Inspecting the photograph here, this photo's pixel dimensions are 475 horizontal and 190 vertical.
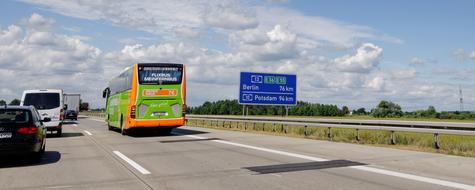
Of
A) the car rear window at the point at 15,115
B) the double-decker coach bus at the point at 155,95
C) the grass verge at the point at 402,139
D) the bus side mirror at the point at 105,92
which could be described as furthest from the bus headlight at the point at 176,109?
the bus side mirror at the point at 105,92

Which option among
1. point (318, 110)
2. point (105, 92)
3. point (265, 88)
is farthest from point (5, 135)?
point (318, 110)

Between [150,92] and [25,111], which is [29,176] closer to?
[25,111]

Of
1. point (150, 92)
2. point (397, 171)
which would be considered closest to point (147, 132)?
point (150, 92)

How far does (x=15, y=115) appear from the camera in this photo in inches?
468

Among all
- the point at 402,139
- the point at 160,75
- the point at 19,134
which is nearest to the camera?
the point at 19,134

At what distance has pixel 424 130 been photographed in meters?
14.6

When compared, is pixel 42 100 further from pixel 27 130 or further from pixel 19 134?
pixel 19 134

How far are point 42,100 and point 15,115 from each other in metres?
11.6

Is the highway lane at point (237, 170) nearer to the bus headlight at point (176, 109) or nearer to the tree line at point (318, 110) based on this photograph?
the bus headlight at point (176, 109)

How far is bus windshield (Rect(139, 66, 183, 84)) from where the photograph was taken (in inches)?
852

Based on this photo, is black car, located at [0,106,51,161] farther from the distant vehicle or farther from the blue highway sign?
the distant vehicle

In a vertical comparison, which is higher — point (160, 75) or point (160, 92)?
point (160, 75)

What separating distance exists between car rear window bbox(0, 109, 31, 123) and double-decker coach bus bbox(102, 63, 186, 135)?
9.57 m

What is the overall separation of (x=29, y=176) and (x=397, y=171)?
723 cm
